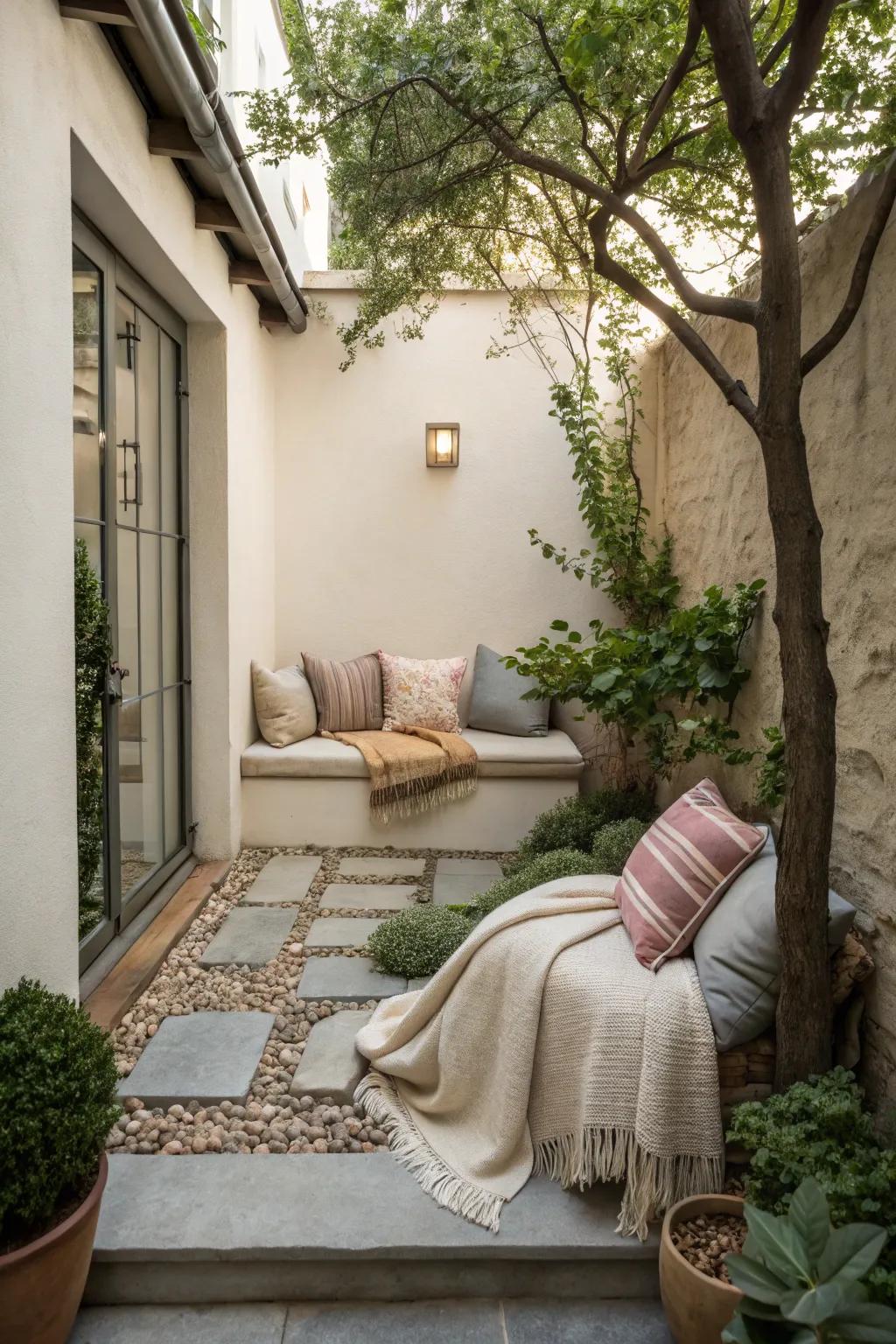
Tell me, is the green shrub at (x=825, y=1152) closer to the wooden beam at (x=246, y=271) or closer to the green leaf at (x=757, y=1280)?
the green leaf at (x=757, y=1280)

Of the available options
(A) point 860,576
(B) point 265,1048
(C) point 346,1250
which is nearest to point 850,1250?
(C) point 346,1250

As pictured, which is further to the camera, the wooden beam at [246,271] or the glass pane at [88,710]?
the wooden beam at [246,271]

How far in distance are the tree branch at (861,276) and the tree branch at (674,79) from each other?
0.49 metres

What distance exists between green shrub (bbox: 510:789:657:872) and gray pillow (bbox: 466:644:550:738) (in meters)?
0.73

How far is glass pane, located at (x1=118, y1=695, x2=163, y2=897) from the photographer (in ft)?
10.0

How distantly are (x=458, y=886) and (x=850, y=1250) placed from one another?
266 centimetres

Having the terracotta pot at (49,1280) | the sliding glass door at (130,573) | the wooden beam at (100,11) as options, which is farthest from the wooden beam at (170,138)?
the terracotta pot at (49,1280)

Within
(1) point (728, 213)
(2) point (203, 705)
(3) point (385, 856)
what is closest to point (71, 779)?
(2) point (203, 705)

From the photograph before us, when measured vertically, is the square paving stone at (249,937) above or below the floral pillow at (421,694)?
below

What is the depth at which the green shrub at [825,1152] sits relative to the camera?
1476mm

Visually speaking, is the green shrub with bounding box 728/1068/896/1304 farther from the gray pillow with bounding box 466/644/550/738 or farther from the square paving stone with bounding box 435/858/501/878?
the gray pillow with bounding box 466/644/550/738

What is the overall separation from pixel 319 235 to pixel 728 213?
423cm

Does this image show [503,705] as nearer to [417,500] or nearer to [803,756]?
[417,500]

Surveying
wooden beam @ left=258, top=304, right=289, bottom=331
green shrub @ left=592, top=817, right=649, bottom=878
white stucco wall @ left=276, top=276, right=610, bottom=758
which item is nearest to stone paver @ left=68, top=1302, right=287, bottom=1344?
green shrub @ left=592, top=817, right=649, bottom=878
